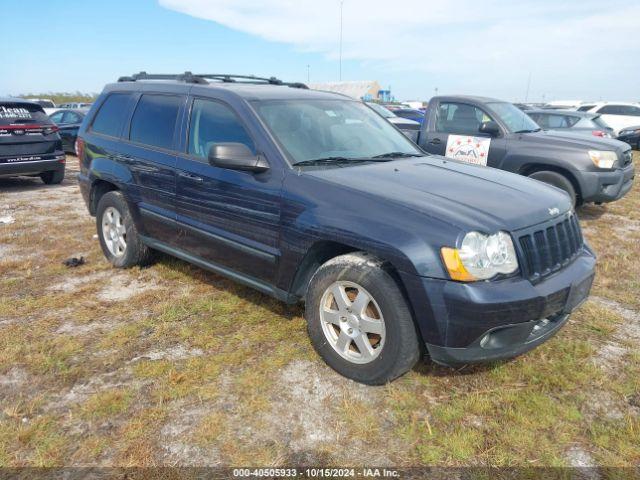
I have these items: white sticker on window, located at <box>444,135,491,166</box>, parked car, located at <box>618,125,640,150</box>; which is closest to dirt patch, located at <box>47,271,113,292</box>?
white sticker on window, located at <box>444,135,491,166</box>

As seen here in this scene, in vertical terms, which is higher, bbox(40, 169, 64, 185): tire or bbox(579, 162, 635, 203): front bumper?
bbox(579, 162, 635, 203): front bumper

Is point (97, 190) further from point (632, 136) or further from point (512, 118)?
point (632, 136)

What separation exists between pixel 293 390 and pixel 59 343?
1.76 meters

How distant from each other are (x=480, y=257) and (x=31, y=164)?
8929mm

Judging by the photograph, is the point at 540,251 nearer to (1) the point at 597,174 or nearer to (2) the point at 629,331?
(2) the point at 629,331

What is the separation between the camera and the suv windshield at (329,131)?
3430mm

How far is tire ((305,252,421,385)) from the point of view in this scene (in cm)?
266

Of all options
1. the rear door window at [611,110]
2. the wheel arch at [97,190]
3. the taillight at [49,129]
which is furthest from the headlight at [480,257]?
the rear door window at [611,110]

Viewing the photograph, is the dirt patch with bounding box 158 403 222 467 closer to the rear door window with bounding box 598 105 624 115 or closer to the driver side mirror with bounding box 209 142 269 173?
the driver side mirror with bounding box 209 142 269 173

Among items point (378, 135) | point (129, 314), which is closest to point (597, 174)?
point (378, 135)

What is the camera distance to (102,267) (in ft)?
16.3

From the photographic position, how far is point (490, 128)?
6965mm

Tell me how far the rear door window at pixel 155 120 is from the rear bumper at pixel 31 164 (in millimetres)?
5445

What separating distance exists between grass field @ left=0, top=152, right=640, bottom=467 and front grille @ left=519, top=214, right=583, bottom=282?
73 cm
